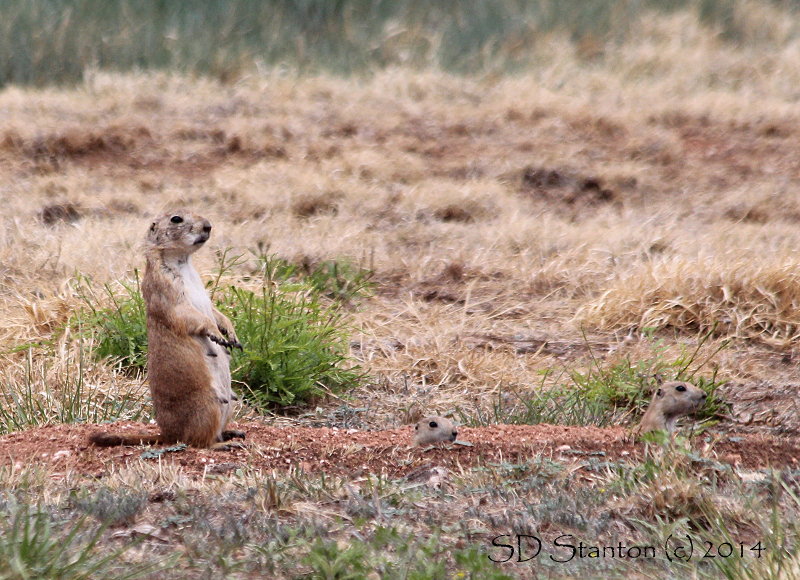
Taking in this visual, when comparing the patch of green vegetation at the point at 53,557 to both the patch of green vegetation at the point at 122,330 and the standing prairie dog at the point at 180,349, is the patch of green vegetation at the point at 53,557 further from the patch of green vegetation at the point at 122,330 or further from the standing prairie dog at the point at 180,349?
the patch of green vegetation at the point at 122,330

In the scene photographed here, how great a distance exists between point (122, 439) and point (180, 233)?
0.93 meters

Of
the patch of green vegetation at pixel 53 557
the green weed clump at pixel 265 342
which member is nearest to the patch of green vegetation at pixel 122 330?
the green weed clump at pixel 265 342

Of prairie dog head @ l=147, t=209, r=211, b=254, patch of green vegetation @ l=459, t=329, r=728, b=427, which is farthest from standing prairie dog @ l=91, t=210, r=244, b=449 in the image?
patch of green vegetation @ l=459, t=329, r=728, b=427

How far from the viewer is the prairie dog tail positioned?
5016 millimetres

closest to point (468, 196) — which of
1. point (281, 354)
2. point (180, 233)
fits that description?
point (281, 354)

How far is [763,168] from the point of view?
42.2 feet

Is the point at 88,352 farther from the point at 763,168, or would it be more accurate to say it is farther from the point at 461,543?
the point at 763,168

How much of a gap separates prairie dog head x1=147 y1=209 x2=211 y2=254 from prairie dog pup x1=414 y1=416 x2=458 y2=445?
4.18 feet

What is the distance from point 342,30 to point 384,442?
487 inches

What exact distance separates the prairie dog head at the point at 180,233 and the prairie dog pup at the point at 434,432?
1274 millimetres

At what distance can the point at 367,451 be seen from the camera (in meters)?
4.90

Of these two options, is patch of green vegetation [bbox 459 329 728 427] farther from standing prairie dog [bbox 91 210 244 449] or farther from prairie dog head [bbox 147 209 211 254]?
prairie dog head [bbox 147 209 211 254]

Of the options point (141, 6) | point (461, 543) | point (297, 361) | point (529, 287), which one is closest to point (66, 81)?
point (141, 6)

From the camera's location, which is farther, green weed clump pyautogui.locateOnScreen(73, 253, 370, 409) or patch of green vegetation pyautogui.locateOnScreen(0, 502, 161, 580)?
green weed clump pyautogui.locateOnScreen(73, 253, 370, 409)
